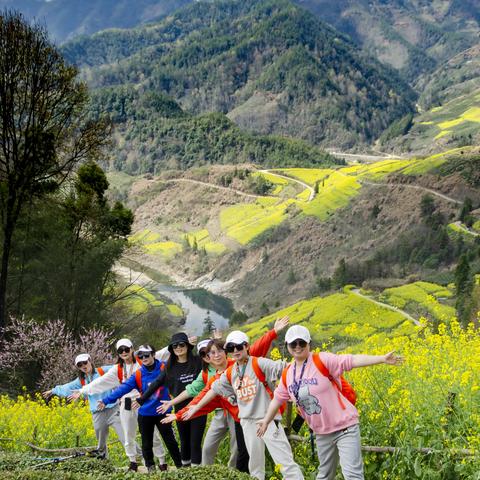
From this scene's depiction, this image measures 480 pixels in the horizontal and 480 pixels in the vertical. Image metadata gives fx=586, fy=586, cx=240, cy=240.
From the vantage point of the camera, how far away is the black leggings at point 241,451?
709cm

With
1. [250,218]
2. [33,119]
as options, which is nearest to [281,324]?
[33,119]

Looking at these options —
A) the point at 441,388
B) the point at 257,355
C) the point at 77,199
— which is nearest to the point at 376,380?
the point at 441,388

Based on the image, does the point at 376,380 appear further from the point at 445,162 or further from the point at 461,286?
the point at 445,162

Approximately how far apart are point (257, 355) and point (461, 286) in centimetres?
2713

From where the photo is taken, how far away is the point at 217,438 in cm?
738

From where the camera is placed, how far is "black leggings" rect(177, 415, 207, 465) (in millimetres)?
7457

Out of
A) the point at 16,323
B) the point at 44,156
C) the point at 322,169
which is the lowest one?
the point at 16,323

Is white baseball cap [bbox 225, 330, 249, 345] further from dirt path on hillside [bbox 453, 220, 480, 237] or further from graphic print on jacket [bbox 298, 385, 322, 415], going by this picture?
dirt path on hillside [bbox 453, 220, 480, 237]

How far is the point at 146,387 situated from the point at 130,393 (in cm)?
46

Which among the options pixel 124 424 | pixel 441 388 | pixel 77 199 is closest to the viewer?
pixel 441 388

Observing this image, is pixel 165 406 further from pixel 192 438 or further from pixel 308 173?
pixel 308 173

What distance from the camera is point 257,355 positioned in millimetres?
6879

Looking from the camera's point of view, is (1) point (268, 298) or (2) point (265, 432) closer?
(2) point (265, 432)

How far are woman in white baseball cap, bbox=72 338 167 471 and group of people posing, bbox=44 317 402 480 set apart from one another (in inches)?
0.6
